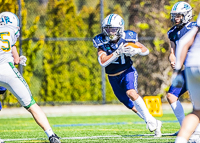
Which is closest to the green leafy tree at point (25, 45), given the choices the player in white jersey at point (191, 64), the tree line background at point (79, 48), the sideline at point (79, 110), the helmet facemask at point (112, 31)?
the tree line background at point (79, 48)

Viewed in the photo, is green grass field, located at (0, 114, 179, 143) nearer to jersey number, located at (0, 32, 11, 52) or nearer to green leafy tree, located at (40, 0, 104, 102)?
jersey number, located at (0, 32, 11, 52)

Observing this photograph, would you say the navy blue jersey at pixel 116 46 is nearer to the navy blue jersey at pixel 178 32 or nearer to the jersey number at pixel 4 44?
the navy blue jersey at pixel 178 32

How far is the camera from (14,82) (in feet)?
15.5

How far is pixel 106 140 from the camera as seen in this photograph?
538cm

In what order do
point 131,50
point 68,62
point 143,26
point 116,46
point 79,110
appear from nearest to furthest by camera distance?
1. point 131,50
2. point 116,46
3. point 79,110
4. point 68,62
5. point 143,26

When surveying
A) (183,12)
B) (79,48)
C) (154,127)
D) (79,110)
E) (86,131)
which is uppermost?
(183,12)

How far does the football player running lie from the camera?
5547 mm

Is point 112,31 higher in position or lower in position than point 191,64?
higher

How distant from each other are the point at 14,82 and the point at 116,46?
1653 millimetres

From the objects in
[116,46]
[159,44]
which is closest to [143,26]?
[159,44]

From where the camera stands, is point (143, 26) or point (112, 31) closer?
point (112, 31)

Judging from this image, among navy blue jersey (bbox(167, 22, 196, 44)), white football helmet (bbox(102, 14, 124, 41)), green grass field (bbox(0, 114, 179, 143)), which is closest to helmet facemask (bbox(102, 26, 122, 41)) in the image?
white football helmet (bbox(102, 14, 124, 41))

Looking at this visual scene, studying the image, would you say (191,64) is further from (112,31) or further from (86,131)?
(86,131)

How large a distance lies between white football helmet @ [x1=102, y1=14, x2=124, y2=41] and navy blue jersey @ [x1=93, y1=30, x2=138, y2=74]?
4.8 inches
